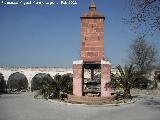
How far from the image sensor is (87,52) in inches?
960

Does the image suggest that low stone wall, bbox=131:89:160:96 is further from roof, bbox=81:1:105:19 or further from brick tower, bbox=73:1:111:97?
roof, bbox=81:1:105:19

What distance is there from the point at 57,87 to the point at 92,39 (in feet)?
16.8

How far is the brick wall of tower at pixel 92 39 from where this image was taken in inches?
958

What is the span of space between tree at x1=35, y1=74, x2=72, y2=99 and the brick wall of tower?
3.54 m

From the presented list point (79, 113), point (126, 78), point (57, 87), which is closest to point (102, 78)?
point (57, 87)

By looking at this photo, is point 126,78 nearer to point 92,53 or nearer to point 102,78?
point 102,78

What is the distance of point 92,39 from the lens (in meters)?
24.5

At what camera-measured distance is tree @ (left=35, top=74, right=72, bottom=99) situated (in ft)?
87.7

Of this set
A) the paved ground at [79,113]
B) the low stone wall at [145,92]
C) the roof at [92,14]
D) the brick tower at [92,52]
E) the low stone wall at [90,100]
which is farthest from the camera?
the low stone wall at [145,92]

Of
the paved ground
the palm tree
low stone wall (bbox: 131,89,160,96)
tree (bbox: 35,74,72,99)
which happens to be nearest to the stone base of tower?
tree (bbox: 35,74,72,99)

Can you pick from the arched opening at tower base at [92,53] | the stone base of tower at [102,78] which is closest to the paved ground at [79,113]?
the stone base of tower at [102,78]

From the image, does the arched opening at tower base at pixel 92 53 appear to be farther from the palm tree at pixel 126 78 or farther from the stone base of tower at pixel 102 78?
the palm tree at pixel 126 78

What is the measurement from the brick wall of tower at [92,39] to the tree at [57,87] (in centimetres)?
354

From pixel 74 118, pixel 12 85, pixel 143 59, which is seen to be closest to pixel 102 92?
pixel 74 118
